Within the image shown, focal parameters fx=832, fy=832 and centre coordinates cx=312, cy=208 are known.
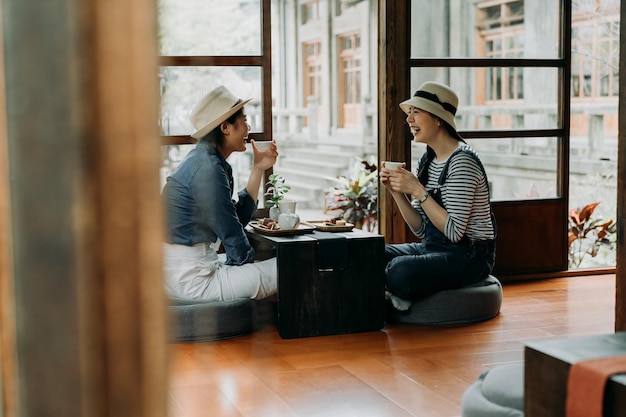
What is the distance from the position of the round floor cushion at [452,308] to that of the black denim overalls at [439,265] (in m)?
0.04

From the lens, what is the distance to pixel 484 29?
4668mm

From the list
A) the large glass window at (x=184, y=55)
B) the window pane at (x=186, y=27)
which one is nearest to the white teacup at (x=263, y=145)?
the large glass window at (x=184, y=55)

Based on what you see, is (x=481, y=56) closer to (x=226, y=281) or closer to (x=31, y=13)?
(x=226, y=281)

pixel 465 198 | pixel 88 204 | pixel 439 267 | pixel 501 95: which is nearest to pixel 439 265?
pixel 439 267

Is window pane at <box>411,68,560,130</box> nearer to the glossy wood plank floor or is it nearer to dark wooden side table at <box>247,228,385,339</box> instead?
the glossy wood plank floor

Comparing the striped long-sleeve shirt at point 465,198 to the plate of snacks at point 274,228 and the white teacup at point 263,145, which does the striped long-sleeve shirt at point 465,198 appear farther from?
the white teacup at point 263,145

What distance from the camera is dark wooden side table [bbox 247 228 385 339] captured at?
3.54 meters

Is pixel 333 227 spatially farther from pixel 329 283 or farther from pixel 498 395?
pixel 498 395

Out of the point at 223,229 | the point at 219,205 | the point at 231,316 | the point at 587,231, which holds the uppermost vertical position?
the point at 219,205

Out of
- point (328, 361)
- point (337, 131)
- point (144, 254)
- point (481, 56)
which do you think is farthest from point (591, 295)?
point (337, 131)

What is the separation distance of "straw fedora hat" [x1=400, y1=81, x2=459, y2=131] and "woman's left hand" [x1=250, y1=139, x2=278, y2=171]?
66cm

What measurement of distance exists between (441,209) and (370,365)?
A: 949mm

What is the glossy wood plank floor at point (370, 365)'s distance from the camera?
262 cm

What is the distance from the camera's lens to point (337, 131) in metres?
15.6
